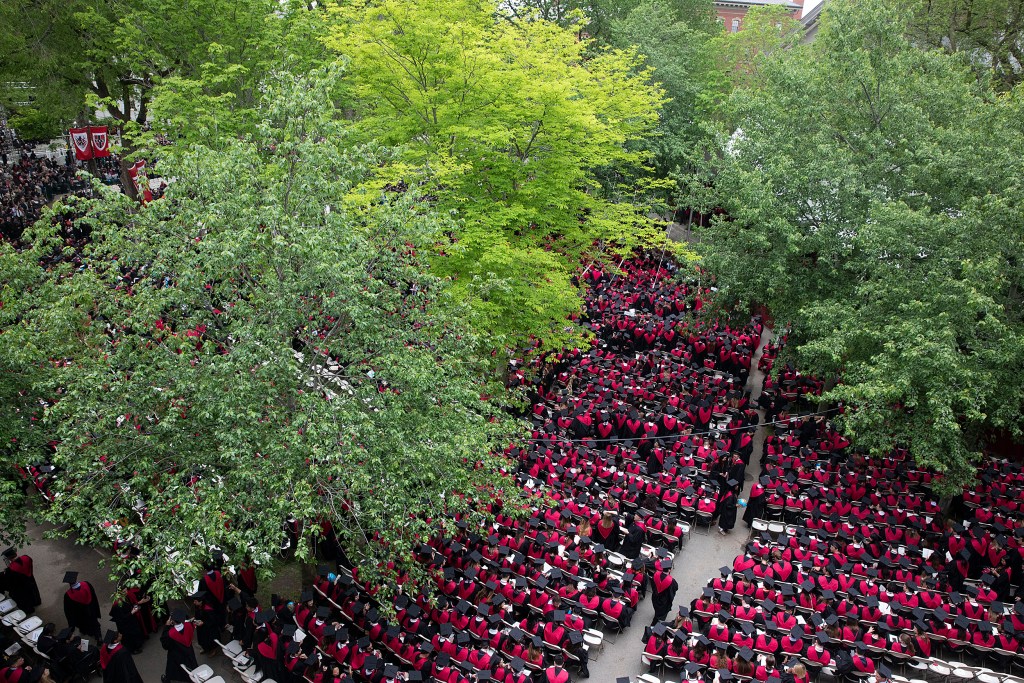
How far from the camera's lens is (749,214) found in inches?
677

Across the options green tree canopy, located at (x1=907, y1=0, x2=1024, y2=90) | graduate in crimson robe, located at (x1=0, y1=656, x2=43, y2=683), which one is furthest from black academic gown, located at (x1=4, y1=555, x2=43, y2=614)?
green tree canopy, located at (x1=907, y1=0, x2=1024, y2=90)

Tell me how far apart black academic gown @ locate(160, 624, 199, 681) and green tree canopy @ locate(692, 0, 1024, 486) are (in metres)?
11.8

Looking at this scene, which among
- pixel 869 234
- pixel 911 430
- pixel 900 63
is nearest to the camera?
pixel 911 430

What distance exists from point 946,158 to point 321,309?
13.0 m

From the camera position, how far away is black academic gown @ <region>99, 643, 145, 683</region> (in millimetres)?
10062

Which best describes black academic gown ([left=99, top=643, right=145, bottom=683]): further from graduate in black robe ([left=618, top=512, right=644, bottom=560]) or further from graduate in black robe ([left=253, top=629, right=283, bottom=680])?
graduate in black robe ([left=618, top=512, right=644, bottom=560])

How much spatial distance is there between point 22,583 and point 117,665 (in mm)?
3103

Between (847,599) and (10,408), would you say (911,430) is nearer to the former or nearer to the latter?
(847,599)

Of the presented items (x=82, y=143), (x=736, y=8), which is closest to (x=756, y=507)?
(x=82, y=143)

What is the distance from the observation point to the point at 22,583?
38.8 feet

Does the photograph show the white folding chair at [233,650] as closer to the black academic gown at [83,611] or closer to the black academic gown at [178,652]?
the black academic gown at [178,652]

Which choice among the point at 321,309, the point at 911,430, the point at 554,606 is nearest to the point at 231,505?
the point at 321,309

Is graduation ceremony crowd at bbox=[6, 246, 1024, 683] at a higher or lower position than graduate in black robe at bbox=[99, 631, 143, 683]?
higher

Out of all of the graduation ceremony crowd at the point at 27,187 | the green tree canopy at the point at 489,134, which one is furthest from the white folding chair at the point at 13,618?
the graduation ceremony crowd at the point at 27,187
